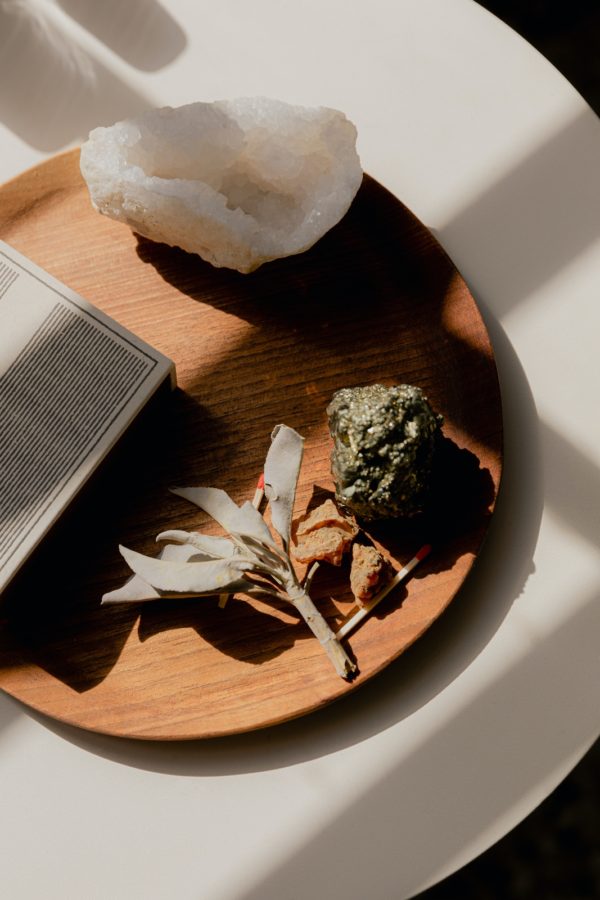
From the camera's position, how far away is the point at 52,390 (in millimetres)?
928

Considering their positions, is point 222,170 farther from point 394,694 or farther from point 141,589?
point 394,694

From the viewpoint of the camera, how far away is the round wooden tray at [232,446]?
0.88 metres

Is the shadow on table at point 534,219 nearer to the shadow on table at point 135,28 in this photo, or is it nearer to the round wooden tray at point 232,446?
the round wooden tray at point 232,446

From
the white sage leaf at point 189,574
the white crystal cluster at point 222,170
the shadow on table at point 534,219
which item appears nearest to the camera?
the white sage leaf at point 189,574

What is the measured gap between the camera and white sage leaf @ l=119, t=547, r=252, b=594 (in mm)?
848

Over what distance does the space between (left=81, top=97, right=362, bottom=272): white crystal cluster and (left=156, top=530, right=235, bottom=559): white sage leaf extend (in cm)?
32

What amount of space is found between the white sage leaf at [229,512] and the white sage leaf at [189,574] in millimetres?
35

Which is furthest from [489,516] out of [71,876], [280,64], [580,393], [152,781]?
[280,64]

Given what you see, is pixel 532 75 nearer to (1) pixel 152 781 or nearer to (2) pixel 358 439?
(2) pixel 358 439

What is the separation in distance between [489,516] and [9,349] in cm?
53

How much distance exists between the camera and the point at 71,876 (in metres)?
0.87

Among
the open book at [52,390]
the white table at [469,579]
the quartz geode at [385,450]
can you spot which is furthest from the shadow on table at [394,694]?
the open book at [52,390]

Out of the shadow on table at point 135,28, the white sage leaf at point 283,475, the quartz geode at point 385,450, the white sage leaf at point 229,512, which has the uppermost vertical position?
the shadow on table at point 135,28

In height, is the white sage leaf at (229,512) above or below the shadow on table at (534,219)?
below
